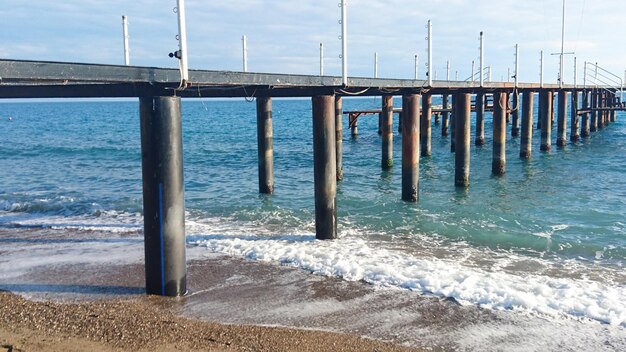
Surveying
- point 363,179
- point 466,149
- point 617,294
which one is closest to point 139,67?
point 617,294

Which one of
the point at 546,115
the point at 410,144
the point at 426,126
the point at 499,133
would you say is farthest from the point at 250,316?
the point at 546,115

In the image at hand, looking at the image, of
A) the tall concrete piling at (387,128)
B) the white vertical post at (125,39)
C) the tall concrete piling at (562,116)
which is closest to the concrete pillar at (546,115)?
the tall concrete piling at (562,116)

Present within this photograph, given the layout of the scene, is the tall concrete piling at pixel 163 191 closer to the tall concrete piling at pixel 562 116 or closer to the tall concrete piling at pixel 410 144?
the tall concrete piling at pixel 410 144

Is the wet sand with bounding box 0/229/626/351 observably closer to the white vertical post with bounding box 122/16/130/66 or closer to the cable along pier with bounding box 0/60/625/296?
the cable along pier with bounding box 0/60/625/296

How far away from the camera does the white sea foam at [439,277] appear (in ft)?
25.5

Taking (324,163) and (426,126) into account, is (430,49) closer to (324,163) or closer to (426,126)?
(324,163)

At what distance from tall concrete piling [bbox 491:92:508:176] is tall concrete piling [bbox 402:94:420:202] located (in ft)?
21.1

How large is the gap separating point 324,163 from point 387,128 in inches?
435

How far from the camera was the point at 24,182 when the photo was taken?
2147 cm

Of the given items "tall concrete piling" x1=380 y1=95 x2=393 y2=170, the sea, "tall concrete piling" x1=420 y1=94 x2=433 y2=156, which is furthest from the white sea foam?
"tall concrete piling" x1=420 y1=94 x2=433 y2=156

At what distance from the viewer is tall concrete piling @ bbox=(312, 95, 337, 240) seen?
35.2 ft

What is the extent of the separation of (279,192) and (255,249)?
7419 millimetres

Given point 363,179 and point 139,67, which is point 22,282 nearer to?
point 139,67

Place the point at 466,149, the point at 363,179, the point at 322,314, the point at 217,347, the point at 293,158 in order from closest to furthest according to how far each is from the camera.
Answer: the point at 217,347, the point at 322,314, the point at 466,149, the point at 363,179, the point at 293,158
